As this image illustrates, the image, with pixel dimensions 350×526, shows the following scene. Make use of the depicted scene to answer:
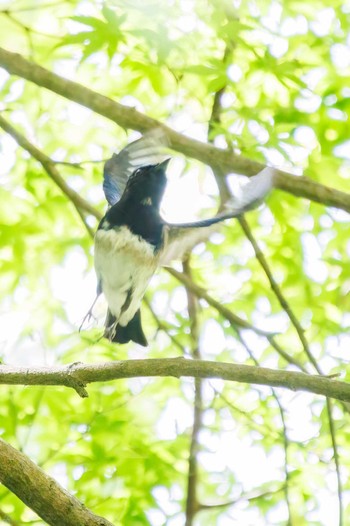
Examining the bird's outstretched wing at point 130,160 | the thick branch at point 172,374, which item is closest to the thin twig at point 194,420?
the bird's outstretched wing at point 130,160

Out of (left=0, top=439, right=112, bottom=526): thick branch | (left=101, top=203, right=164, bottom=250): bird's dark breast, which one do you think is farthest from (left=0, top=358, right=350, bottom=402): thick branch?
(left=101, top=203, right=164, bottom=250): bird's dark breast

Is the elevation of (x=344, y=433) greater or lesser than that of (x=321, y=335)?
lesser

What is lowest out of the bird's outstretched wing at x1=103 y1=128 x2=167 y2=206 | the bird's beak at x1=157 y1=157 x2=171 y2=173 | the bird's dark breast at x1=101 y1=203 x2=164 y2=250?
the bird's dark breast at x1=101 y1=203 x2=164 y2=250

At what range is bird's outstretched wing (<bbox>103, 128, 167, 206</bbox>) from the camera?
3.82 metres

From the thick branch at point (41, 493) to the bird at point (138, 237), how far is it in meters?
1.45

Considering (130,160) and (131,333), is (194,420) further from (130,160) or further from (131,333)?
(130,160)

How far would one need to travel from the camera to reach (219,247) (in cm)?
520

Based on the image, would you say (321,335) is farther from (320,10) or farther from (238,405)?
(320,10)

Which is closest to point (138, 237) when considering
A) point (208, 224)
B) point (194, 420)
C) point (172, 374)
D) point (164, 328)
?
point (208, 224)

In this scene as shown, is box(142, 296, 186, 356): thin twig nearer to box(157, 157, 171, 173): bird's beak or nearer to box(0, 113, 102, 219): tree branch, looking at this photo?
box(0, 113, 102, 219): tree branch

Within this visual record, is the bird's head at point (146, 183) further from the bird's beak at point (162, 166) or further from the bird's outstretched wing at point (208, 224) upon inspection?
the bird's outstretched wing at point (208, 224)

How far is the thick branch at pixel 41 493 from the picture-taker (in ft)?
8.01

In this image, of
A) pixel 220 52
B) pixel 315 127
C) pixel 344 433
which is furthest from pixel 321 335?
pixel 220 52

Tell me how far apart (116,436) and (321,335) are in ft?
4.61
